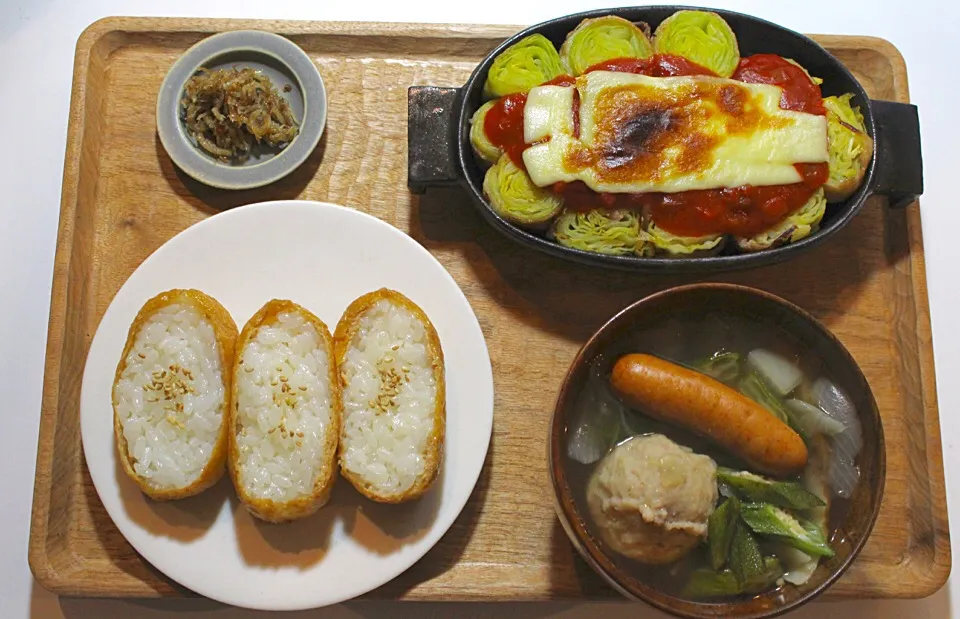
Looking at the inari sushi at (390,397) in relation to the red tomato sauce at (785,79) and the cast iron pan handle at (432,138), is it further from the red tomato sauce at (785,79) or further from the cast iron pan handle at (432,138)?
the red tomato sauce at (785,79)

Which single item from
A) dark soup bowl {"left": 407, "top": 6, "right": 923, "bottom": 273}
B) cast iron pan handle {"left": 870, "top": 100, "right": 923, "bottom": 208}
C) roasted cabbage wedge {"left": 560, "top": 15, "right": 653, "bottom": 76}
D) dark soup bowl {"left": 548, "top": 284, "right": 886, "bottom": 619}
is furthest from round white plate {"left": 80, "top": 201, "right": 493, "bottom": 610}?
cast iron pan handle {"left": 870, "top": 100, "right": 923, "bottom": 208}

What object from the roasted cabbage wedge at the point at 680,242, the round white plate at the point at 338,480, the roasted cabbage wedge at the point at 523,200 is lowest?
the round white plate at the point at 338,480

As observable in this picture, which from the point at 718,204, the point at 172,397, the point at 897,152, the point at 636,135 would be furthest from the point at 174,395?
the point at 897,152

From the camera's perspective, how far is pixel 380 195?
2605mm

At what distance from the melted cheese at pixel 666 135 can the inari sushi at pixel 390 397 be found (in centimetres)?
59

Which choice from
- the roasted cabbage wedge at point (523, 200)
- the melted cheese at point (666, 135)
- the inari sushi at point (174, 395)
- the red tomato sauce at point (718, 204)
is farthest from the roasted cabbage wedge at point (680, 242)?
the inari sushi at point (174, 395)

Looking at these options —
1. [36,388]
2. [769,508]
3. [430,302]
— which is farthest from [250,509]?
[769,508]

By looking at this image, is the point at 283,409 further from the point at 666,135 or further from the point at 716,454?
the point at 666,135

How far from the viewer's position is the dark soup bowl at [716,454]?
76.6 inches

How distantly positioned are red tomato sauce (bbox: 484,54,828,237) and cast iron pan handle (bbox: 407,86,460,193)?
5.0 inches

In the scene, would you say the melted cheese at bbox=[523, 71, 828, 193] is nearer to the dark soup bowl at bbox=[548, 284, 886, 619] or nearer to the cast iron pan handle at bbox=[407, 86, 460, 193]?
the cast iron pan handle at bbox=[407, 86, 460, 193]

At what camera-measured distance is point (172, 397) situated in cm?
219

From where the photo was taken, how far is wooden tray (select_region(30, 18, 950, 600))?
232 centimetres

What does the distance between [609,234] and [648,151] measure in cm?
27
